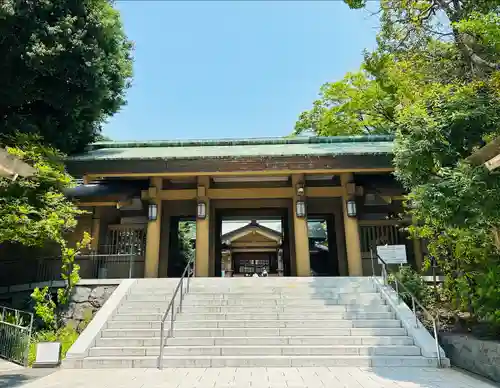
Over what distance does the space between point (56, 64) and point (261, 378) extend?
9476mm

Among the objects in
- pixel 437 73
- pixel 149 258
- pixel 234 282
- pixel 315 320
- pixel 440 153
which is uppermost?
pixel 437 73

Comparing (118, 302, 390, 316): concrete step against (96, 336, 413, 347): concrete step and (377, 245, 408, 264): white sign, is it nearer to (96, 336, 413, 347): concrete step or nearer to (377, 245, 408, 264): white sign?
(96, 336, 413, 347): concrete step

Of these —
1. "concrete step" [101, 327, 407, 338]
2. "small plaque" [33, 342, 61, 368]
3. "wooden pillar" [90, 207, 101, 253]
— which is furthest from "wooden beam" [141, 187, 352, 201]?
"small plaque" [33, 342, 61, 368]

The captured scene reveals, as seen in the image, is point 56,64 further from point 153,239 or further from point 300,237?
point 300,237

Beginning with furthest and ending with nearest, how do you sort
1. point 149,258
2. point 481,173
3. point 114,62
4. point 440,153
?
point 114,62
point 149,258
point 440,153
point 481,173

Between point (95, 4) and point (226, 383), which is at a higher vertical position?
point (95, 4)

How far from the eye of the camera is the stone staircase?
6.04 m

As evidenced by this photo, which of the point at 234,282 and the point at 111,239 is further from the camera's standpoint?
the point at 111,239

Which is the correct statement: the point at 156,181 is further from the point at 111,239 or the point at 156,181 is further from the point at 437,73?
the point at 437,73

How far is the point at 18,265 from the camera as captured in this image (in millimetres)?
10297

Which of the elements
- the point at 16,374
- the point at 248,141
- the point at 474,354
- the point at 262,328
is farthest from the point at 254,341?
the point at 248,141

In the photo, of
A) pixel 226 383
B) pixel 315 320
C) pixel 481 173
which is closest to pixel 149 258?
pixel 315 320

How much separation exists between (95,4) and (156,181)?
5632 mm

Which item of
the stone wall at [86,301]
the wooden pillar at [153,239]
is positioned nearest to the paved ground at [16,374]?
the stone wall at [86,301]
